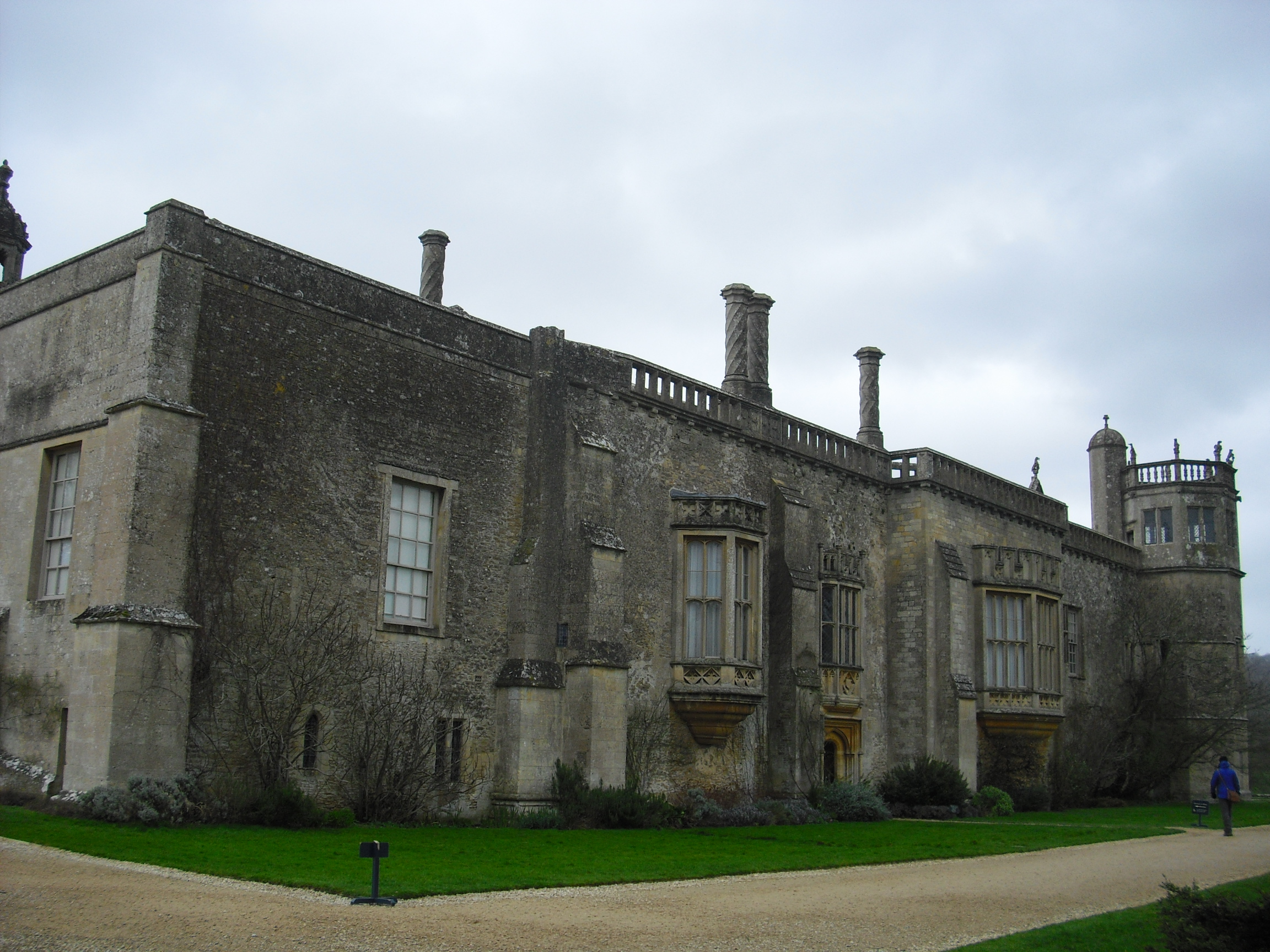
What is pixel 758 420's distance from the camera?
24625 mm

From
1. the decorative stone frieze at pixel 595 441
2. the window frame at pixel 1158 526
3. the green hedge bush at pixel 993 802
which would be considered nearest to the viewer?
the decorative stone frieze at pixel 595 441

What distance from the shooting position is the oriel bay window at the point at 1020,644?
28719mm

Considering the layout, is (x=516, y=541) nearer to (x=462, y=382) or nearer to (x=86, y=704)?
(x=462, y=382)

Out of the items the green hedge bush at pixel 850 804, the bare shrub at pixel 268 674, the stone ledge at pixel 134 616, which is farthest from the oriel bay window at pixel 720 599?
the stone ledge at pixel 134 616

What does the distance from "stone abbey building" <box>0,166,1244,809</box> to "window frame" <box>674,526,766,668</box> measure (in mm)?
57

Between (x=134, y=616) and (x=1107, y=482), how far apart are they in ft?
115

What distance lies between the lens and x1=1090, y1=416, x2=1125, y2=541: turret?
40.2 metres

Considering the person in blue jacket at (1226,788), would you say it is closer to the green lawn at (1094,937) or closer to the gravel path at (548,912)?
the gravel path at (548,912)

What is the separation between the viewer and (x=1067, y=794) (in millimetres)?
29906

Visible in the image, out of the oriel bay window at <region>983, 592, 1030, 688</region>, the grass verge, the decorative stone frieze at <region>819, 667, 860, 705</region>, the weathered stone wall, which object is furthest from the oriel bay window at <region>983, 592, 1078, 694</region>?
the weathered stone wall

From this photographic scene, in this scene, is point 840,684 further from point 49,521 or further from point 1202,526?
point 1202,526

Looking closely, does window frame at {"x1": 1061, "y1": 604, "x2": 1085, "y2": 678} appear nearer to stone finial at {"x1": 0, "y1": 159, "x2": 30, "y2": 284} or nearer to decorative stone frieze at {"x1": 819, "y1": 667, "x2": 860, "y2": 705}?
decorative stone frieze at {"x1": 819, "y1": 667, "x2": 860, "y2": 705}

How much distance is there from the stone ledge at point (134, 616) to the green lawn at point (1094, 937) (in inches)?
381

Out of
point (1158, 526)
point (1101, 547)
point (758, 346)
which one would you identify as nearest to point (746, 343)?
point (758, 346)
